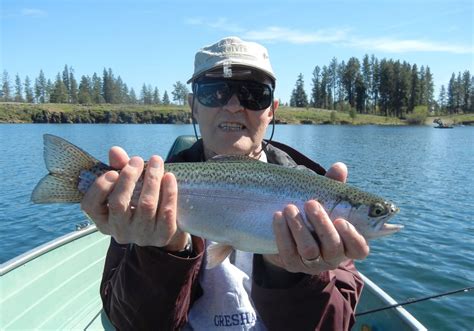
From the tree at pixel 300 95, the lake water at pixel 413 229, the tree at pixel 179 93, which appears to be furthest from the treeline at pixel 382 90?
the lake water at pixel 413 229

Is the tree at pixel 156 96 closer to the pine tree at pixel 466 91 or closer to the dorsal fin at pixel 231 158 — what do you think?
the pine tree at pixel 466 91

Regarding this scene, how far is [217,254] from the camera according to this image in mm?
2840

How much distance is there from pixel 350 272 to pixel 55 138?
96.5 inches

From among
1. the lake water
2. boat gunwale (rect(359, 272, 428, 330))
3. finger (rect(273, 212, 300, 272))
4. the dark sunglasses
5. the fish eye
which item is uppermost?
the dark sunglasses

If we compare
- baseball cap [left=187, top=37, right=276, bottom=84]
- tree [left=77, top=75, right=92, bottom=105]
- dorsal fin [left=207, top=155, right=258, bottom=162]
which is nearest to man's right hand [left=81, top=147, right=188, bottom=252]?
dorsal fin [left=207, top=155, right=258, bottom=162]

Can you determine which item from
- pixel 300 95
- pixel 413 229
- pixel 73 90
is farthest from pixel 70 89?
pixel 413 229

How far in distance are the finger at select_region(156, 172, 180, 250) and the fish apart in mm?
175

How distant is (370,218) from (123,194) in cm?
167

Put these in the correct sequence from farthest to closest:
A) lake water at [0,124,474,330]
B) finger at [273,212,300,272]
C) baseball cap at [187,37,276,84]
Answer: lake water at [0,124,474,330]
baseball cap at [187,37,276,84]
finger at [273,212,300,272]

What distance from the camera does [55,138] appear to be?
2.99 metres

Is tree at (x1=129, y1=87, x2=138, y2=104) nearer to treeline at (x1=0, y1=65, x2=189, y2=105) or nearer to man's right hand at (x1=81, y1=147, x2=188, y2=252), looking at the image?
treeline at (x1=0, y1=65, x2=189, y2=105)

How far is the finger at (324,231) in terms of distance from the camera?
2.53 m

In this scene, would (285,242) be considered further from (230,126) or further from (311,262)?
(230,126)

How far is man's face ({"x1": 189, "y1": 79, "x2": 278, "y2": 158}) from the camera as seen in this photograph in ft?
11.5
